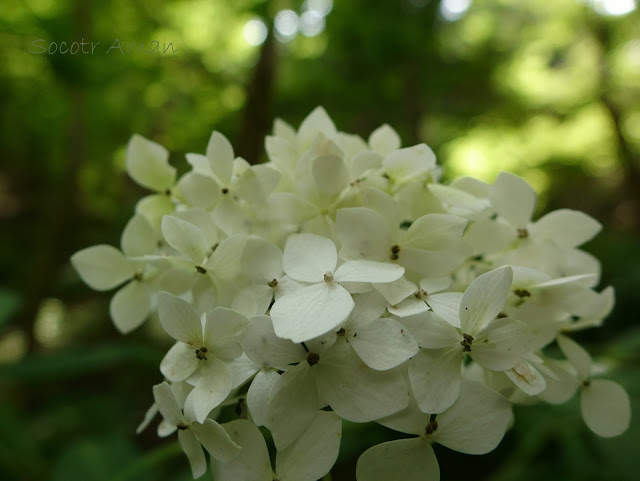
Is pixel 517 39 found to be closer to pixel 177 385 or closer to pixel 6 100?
pixel 6 100

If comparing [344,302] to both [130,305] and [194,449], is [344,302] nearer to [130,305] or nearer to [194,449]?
[194,449]

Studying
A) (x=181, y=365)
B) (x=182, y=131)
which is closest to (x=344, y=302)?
(x=181, y=365)

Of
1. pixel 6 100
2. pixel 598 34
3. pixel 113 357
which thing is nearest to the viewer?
pixel 113 357

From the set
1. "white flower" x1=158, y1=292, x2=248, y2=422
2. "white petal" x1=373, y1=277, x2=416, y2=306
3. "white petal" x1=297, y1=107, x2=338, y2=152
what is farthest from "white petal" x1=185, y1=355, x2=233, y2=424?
"white petal" x1=297, y1=107, x2=338, y2=152

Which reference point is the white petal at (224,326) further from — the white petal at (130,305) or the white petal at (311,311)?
the white petal at (130,305)

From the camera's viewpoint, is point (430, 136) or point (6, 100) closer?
point (6, 100)

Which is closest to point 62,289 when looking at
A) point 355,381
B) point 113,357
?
point 113,357

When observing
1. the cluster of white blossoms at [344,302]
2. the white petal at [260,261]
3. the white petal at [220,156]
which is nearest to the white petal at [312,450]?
the cluster of white blossoms at [344,302]
